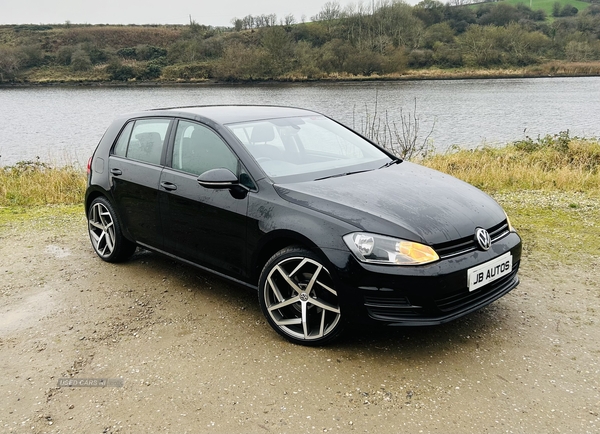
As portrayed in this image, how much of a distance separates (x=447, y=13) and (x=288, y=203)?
123 metres

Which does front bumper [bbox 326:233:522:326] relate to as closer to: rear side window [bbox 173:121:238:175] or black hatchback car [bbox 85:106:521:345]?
black hatchback car [bbox 85:106:521:345]

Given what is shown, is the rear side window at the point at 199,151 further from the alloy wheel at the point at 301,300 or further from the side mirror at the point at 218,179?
the alloy wheel at the point at 301,300

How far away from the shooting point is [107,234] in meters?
5.67

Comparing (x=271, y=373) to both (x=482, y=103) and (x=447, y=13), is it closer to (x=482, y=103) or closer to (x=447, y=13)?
(x=482, y=103)

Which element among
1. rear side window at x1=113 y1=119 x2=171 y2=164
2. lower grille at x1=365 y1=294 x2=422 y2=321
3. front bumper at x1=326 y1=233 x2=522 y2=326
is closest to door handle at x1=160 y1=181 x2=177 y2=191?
rear side window at x1=113 y1=119 x2=171 y2=164

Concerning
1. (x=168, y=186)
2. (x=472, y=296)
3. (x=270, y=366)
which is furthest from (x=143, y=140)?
(x=472, y=296)

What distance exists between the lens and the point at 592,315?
13.9 ft

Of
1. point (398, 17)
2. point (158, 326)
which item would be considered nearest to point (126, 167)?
point (158, 326)

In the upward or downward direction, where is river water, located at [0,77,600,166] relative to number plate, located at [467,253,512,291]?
downward

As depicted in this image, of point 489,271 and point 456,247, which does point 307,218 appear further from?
point 489,271

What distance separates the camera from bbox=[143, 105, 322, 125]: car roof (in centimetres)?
465

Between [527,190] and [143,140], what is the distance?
6768 millimetres

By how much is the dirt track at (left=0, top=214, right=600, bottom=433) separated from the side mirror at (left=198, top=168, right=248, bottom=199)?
1.03 metres

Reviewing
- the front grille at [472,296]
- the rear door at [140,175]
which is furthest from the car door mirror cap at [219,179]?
the front grille at [472,296]
